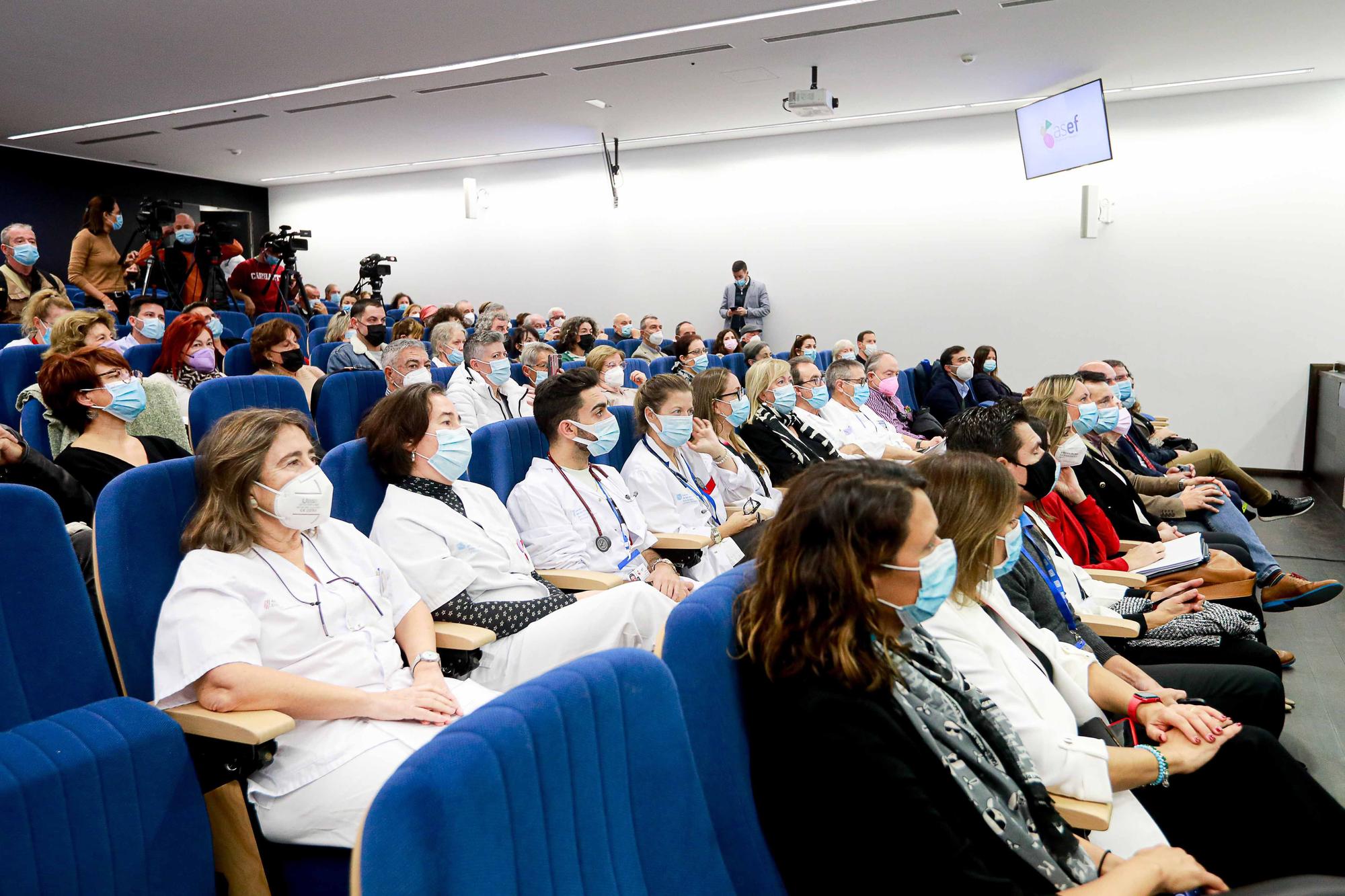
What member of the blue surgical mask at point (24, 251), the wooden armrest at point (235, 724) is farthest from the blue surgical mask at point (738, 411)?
the blue surgical mask at point (24, 251)

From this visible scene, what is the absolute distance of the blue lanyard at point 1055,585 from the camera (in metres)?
2.31

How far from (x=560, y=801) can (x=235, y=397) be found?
2.98 m

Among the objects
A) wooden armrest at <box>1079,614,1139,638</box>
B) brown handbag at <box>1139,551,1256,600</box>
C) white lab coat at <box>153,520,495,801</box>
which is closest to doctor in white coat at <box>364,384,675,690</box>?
white lab coat at <box>153,520,495,801</box>

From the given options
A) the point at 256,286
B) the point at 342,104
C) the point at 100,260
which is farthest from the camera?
the point at 256,286

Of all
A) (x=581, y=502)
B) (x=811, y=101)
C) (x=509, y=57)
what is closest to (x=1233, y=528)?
(x=581, y=502)

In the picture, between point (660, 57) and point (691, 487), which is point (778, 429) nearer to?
point (691, 487)

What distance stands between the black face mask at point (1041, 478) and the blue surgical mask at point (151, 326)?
14.7 feet

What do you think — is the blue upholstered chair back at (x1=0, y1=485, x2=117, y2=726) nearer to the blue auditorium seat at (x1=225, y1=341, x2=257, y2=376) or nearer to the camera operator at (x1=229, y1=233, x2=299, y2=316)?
the blue auditorium seat at (x1=225, y1=341, x2=257, y2=376)

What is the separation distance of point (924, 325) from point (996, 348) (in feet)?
2.68

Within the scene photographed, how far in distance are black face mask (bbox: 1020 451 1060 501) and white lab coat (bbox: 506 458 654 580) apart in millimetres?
1257

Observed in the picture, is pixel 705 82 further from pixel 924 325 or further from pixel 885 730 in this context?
pixel 885 730

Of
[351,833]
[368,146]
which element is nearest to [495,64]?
[368,146]

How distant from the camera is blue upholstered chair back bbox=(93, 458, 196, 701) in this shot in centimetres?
166

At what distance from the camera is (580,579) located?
260 cm
